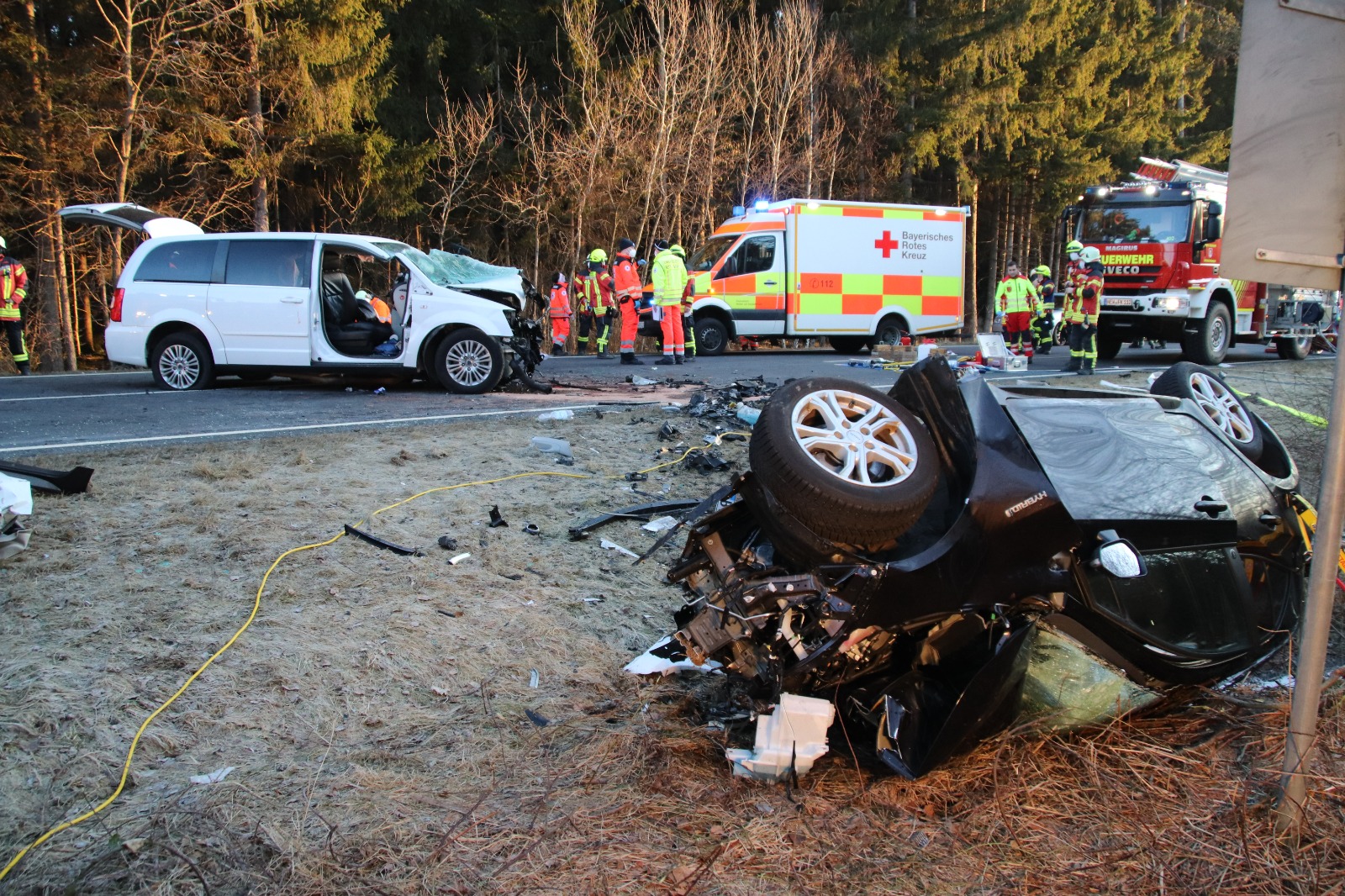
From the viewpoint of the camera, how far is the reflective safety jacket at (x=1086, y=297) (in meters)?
13.1

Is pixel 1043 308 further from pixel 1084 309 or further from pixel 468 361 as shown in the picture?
pixel 468 361

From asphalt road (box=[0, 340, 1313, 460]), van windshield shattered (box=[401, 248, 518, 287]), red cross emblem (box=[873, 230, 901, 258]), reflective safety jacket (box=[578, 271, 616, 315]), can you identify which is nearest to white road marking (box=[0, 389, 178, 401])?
asphalt road (box=[0, 340, 1313, 460])

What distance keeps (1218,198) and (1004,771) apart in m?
15.8

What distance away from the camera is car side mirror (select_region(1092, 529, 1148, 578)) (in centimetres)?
270

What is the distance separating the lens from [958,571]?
108 inches

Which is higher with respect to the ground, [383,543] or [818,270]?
[818,270]

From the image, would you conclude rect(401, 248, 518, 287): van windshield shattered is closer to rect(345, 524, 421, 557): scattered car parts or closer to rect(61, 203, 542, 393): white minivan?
rect(61, 203, 542, 393): white minivan

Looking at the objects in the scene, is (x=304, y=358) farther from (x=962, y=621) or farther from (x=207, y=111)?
(x=207, y=111)

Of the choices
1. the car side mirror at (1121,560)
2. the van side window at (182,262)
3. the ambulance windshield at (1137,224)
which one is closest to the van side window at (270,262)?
the van side window at (182,262)

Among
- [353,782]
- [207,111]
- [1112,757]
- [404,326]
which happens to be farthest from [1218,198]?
[207,111]

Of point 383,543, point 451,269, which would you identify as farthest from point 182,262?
point 383,543

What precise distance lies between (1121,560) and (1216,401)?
1.62 meters

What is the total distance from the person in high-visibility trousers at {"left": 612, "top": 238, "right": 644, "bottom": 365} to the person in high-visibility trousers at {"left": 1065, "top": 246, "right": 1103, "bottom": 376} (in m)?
6.23

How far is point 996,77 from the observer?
27.9 meters
